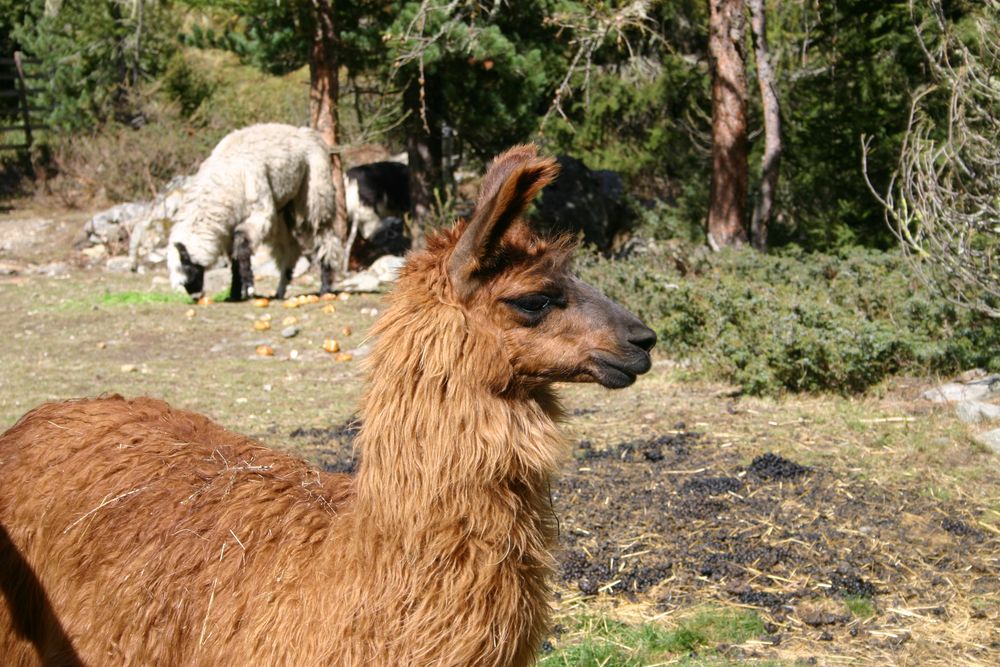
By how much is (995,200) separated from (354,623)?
6.24m

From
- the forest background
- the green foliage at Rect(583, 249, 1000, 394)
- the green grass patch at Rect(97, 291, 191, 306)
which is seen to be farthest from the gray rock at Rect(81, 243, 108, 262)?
the green foliage at Rect(583, 249, 1000, 394)

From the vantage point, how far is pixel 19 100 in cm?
2830

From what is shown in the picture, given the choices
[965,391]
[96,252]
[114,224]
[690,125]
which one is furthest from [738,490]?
[114,224]

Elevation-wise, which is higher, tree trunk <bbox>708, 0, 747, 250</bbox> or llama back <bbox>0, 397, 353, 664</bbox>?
tree trunk <bbox>708, 0, 747, 250</bbox>

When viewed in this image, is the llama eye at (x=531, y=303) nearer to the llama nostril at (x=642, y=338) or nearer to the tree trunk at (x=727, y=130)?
the llama nostril at (x=642, y=338)

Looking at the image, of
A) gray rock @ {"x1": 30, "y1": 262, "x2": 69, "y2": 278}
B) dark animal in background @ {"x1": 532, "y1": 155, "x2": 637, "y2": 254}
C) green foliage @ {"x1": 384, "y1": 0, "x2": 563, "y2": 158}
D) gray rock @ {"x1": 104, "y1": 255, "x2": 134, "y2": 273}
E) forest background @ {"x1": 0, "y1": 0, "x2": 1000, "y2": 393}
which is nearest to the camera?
forest background @ {"x1": 0, "y1": 0, "x2": 1000, "y2": 393}

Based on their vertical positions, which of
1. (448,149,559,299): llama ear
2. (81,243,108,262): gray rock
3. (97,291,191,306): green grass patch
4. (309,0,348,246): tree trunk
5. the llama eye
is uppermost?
(309,0,348,246): tree trunk

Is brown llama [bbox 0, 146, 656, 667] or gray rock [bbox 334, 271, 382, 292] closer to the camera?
Result: brown llama [bbox 0, 146, 656, 667]

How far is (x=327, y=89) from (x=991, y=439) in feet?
37.9

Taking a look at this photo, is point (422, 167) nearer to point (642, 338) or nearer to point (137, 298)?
point (137, 298)

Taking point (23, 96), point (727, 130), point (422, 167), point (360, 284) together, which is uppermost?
point (23, 96)

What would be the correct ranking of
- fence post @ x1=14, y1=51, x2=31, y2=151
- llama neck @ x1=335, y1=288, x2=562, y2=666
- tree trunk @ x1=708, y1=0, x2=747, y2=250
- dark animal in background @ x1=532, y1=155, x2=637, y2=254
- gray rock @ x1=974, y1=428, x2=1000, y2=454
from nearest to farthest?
llama neck @ x1=335, y1=288, x2=562, y2=666 < gray rock @ x1=974, y1=428, x2=1000, y2=454 < tree trunk @ x1=708, y1=0, x2=747, y2=250 < dark animal in background @ x1=532, y1=155, x2=637, y2=254 < fence post @ x1=14, y1=51, x2=31, y2=151

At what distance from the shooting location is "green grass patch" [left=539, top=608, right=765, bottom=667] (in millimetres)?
4215

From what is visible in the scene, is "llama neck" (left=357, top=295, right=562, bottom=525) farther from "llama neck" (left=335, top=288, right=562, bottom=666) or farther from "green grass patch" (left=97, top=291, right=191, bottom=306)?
"green grass patch" (left=97, top=291, right=191, bottom=306)
